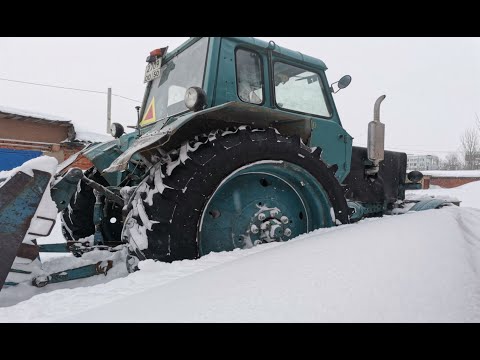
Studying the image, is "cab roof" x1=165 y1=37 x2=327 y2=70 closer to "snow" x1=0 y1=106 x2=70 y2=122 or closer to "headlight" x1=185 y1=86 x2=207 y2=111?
"headlight" x1=185 y1=86 x2=207 y2=111

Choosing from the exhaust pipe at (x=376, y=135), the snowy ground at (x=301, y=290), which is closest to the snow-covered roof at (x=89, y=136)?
the exhaust pipe at (x=376, y=135)

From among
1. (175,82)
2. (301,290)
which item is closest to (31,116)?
(175,82)

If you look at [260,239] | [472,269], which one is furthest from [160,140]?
[472,269]

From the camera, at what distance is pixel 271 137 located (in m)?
2.17

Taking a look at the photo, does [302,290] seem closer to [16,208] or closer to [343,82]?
[16,208]

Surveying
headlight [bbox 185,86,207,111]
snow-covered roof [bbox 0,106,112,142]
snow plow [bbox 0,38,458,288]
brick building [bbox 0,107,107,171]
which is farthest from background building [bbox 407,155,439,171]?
headlight [bbox 185,86,207,111]

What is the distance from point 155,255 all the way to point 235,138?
0.90 meters

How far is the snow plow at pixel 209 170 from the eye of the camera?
176cm

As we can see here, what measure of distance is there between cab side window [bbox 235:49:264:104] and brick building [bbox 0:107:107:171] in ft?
32.1

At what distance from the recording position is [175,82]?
3158mm

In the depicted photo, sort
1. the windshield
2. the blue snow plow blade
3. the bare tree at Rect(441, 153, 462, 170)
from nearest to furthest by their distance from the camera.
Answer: the blue snow plow blade < the windshield < the bare tree at Rect(441, 153, 462, 170)

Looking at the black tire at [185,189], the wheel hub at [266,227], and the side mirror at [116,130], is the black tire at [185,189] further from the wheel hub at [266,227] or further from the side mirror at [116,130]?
the side mirror at [116,130]

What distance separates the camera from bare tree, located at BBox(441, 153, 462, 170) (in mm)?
42094

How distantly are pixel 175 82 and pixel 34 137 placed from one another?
38.3 feet
